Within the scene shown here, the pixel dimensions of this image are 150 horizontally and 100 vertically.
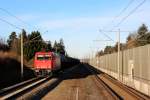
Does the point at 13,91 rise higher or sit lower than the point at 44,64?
lower

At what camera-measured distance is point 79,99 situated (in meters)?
21.2

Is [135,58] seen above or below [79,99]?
above

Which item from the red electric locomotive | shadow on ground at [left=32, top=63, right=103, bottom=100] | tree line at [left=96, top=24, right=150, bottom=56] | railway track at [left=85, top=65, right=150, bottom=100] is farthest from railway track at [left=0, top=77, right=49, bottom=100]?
tree line at [left=96, top=24, right=150, bottom=56]

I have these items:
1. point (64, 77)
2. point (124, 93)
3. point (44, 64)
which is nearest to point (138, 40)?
point (64, 77)

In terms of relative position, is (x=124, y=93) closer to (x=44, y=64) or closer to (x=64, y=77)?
(x=44, y=64)

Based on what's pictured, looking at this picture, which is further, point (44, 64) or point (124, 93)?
point (44, 64)

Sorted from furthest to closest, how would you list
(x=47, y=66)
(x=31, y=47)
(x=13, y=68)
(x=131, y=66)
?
(x=31, y=47) → (x=13, y=68) → (x=47, y=66) → (x=131, y=66)

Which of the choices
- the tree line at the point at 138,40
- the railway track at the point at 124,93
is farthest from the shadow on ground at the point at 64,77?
the tree line at the point at 138,40

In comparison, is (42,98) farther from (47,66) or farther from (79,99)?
(47,66)

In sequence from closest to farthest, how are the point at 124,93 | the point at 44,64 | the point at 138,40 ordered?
the point at 124,93
the point at 44,64
the point at 138,40

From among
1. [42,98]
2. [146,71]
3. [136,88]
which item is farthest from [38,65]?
[42,98]

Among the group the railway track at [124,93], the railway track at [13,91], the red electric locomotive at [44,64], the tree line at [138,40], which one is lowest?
the railway track at [124,93]

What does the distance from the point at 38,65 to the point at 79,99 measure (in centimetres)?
2647

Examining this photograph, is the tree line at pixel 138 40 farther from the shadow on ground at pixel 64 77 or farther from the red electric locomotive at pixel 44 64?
the red electric locomotive at pixel 44 64
